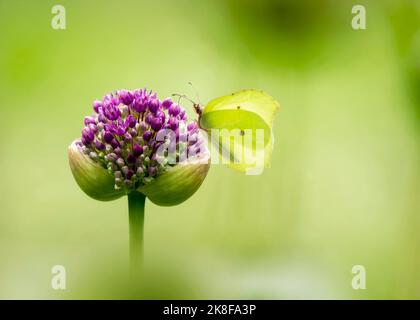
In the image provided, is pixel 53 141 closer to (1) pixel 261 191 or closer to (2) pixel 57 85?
(2) pixel 57 85

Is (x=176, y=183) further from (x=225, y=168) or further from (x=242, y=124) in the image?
(x=225, y=168)

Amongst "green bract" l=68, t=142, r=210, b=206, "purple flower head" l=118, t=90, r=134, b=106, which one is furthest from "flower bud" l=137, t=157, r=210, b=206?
"purple flower head" l=118, t=90, r=134, b=106

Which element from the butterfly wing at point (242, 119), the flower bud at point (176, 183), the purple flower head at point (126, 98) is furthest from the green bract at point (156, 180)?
the butterfly wing at point (242, 119)

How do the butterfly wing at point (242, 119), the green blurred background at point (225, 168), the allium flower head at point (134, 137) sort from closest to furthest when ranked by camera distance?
the allium flower head at point (134, 137) < the butterfly wing at point (242, 119) < the green blurred background at point (225, 168)

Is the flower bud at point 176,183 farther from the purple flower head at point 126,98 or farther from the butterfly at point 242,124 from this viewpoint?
the butterfly at point 242,124

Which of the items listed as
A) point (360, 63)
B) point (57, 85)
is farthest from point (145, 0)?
point (360, 63)

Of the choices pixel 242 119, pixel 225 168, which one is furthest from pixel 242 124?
pixel 225 168

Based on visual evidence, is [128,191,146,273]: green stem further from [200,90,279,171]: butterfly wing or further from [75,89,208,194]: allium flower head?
[200,90,279,171]: butterfly wing
